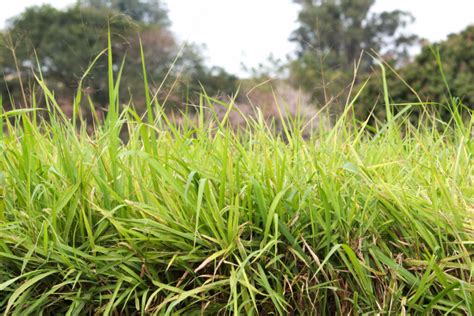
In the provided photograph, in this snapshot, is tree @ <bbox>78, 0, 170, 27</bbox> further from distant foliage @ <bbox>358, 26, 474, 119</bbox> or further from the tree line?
distant foliage @ <bbox>358, 26, 474, 119</bbox>

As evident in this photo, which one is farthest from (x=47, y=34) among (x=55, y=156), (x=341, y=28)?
(x=55, y=156)

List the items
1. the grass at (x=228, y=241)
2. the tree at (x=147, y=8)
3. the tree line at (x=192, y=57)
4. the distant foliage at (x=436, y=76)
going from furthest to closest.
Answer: the distant foliage at (x=436, y=76) < the tree at (x=147, y=8) < the tree line at (x=192, y=57) < the grass at (x=228, y=241)

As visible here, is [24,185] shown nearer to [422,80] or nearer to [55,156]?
[55,156]

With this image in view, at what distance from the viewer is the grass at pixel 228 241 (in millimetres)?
1372

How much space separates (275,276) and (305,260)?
87 mm

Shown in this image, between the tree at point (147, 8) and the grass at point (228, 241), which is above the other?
the tree at point (147, 8)

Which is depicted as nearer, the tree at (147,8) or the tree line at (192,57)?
the tree line at (192,57)

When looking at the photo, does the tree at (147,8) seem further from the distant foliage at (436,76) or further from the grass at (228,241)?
the distant foliage at (436,76)

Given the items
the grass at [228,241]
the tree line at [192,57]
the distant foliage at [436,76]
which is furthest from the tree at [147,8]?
the distant foliage at [436,76]

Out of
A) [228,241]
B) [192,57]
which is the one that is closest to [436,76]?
[192,57]

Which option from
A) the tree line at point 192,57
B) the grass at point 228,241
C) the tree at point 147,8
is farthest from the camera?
the tree at point 147,8

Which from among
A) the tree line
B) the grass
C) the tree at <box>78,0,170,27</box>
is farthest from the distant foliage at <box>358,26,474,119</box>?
the grass

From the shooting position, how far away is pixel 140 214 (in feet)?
4.85

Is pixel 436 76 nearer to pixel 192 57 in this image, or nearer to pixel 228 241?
pixel 192 57
